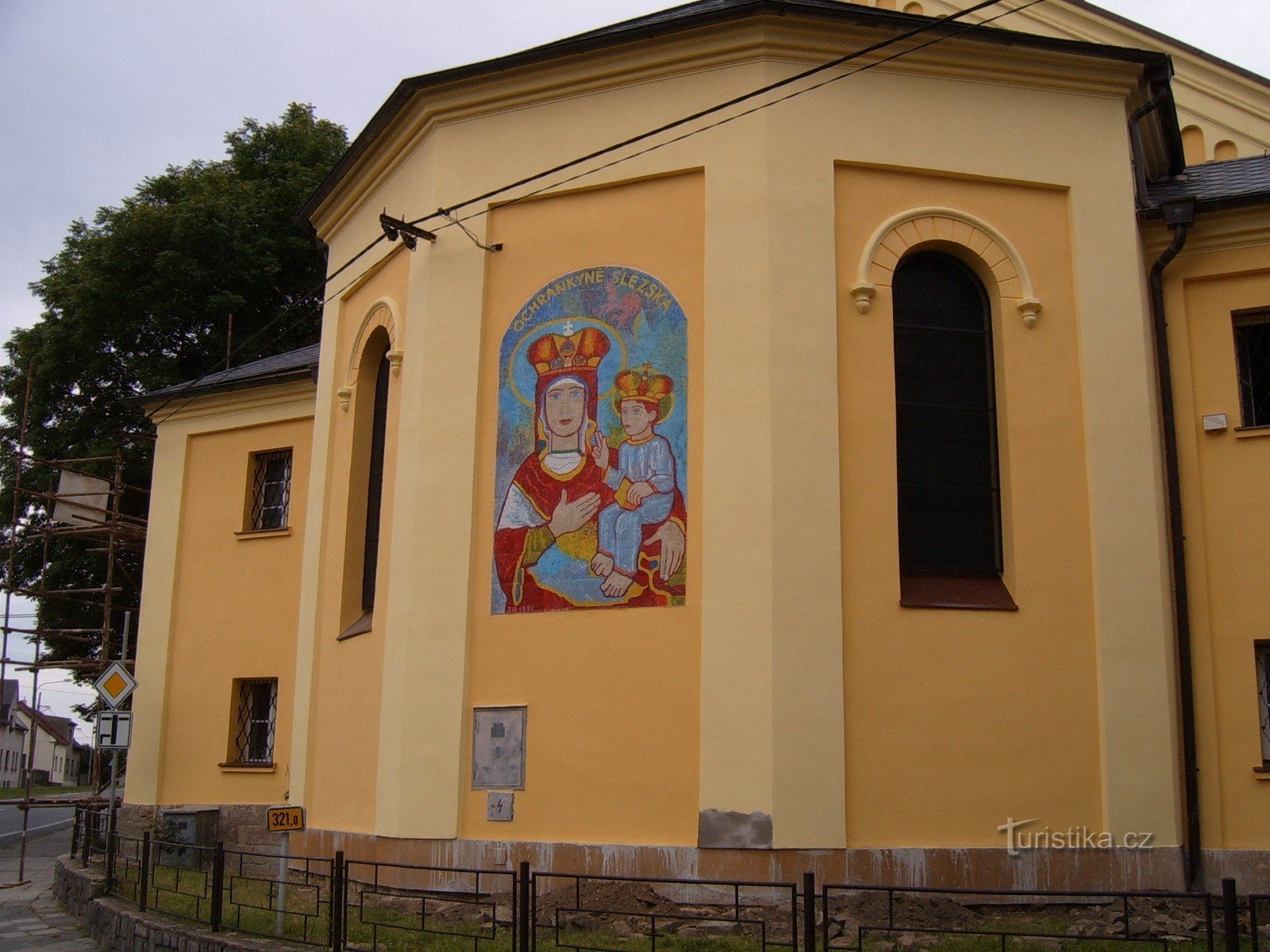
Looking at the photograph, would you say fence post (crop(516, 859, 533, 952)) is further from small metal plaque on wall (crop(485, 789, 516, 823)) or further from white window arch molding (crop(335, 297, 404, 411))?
white window arch molding (crop(335, 297, 404, 411))

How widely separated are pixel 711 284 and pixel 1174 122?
5.90 m

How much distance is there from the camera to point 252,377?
18.6 metres

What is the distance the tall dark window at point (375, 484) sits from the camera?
14664mm

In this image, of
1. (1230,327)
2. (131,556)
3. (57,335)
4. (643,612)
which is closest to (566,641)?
(643,612)

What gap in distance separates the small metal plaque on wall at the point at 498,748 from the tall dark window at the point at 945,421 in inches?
152

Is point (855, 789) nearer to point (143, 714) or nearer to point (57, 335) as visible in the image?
point (143, 714)

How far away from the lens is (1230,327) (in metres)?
13.0

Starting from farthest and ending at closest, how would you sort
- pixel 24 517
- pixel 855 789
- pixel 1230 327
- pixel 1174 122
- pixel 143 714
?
1. pixel 24 517
2. pixel 143 714
3. pixel 1174 122
4. pixel 1230 327
5. pixel 855 789

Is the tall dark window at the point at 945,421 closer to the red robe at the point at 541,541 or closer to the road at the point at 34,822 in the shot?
the red robe at the point at 541,541

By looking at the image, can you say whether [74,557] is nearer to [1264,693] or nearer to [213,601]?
[213,601]

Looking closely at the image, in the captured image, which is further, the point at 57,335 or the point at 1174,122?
the point at 57,335

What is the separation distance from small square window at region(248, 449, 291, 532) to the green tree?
26.3 ft

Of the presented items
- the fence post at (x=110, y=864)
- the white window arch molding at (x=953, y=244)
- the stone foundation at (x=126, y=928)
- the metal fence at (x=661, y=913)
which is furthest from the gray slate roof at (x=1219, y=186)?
the fence post at (x=110, y=864)

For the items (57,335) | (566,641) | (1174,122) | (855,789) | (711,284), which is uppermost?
(57,335)
